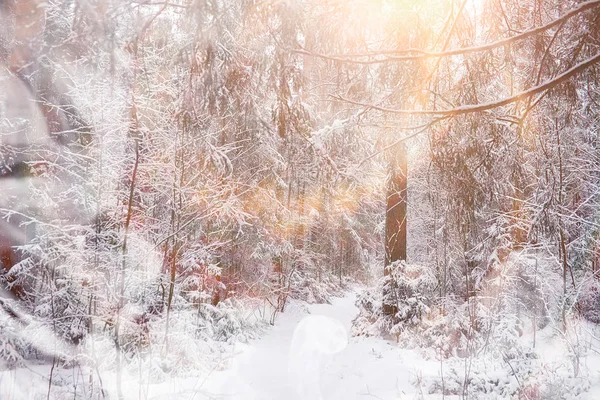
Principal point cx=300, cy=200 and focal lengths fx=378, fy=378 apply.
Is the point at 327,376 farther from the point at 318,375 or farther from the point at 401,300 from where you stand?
the point at 401,300

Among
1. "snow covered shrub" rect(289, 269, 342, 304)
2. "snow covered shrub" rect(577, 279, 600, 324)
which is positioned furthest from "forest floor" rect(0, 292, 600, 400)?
Answer: "snow covered shrub" rect(289, 269, 342, 304)

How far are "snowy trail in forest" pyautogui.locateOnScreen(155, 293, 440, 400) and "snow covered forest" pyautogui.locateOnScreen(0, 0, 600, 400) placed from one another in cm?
5

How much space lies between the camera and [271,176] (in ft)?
34.8

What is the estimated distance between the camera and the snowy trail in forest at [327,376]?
5676mm

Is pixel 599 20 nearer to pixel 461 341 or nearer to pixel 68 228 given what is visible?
pixel 68 228

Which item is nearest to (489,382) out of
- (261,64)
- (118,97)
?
(261,64)

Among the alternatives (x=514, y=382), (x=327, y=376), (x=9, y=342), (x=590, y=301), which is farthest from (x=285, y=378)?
(x=590, y=301)

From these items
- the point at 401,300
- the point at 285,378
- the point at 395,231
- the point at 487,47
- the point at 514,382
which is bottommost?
the point at 285,378

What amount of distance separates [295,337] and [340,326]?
58.6 inches

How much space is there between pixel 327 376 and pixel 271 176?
5.55 meters

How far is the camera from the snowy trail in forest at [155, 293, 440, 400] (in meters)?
5.68

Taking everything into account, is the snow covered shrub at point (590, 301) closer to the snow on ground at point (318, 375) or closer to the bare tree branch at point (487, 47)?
the snow on ground at point (318, 375)

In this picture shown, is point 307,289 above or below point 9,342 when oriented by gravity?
below

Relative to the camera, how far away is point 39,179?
719cm
